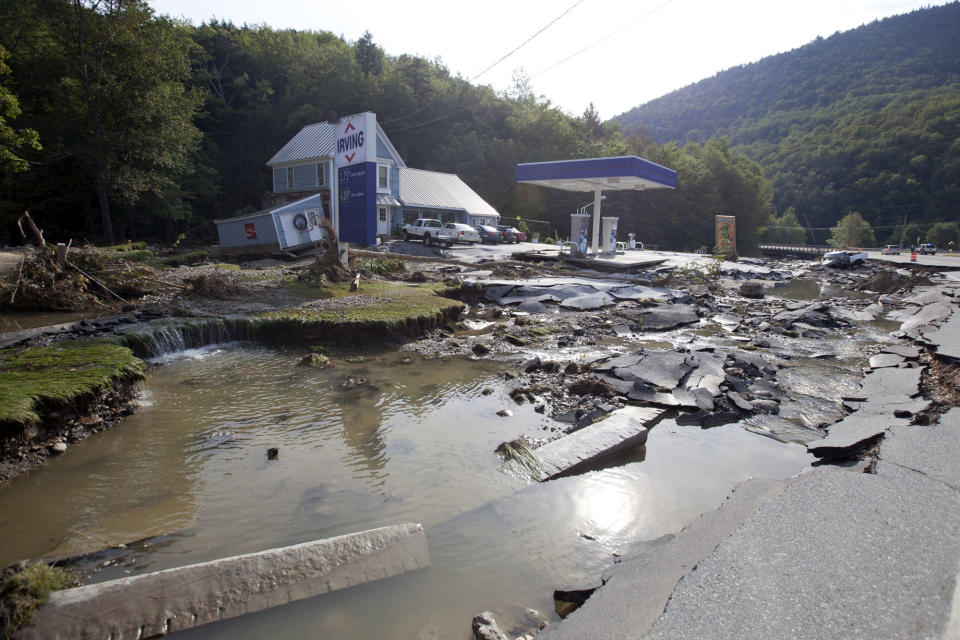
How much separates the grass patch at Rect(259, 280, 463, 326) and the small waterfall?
576mm

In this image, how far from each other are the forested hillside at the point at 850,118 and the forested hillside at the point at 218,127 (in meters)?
25.8

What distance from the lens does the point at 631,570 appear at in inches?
132

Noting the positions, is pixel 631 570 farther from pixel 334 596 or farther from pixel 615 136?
pixel 615 136

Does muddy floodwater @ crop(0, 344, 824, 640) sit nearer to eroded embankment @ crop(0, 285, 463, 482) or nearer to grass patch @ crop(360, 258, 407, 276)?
eroded embankment @ crop(0, 285, 463, 482)

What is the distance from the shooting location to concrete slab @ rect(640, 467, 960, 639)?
253 centimetres

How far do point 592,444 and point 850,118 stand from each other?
11308cm

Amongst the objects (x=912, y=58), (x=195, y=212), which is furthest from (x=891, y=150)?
(x=195, y=212)

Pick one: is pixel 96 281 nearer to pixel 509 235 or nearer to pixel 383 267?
pixel 383 267

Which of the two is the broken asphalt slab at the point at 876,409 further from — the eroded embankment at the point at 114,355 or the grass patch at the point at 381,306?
the grass patch at the point at 381,306

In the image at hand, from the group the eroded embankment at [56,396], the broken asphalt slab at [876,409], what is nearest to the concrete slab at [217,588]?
the eroded embankment at [56,396]

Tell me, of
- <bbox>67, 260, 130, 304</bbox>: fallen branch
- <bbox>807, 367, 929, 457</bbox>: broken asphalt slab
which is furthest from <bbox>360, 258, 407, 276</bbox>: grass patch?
<bbox>807, 367, 929, 457</bbox>: broken asphalt slab

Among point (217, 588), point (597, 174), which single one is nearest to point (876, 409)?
point (217, 588)

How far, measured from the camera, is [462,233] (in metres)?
31.9

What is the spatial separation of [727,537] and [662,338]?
9.16 m
